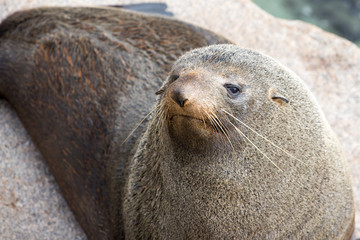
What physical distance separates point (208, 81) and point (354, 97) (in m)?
3.01

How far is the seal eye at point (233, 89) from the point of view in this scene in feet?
8.00

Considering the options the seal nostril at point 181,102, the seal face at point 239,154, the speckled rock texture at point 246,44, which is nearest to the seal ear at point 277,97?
the seal face at point 239,154

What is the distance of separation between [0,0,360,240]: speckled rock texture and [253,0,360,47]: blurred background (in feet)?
8.43

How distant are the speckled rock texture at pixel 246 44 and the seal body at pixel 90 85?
190 mm

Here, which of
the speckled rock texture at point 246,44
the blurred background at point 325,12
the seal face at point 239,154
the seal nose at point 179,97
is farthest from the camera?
the blurred background at point 325,12

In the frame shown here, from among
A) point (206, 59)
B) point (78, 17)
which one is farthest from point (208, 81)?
point (78, 17)

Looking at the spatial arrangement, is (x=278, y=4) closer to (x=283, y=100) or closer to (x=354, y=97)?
(x=354, y=97)

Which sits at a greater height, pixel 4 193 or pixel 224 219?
pixel 224 219

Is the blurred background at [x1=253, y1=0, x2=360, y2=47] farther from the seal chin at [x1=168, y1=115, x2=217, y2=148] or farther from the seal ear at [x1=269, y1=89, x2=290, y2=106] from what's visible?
the seal chin at [x1=168, y1=115, x2=217, y2=148]

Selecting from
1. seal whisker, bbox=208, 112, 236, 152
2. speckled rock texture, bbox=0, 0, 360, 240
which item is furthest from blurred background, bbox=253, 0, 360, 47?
seal whisker, bbox=208, 112, 236, 152

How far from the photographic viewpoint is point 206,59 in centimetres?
259

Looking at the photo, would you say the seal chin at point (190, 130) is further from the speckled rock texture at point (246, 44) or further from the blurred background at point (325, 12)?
the blurred background at point (325, 12)

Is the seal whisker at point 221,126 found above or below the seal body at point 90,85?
above

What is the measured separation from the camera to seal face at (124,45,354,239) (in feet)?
7.83
